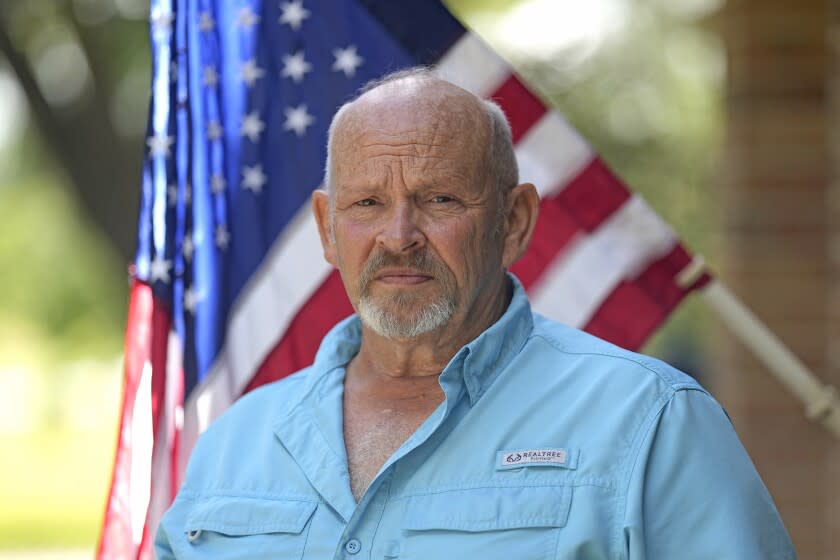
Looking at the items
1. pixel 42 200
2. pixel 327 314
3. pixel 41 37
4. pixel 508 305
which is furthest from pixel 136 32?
pixel 42 200

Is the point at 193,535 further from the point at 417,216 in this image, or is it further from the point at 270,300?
the point at 270,300

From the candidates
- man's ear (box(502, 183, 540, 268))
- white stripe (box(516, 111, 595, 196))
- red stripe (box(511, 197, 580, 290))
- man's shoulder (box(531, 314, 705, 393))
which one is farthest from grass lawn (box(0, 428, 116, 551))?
man's shoulder (box(531, 314, 705, 393))

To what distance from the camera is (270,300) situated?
13.0 ft

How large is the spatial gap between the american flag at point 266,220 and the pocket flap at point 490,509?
3.87 feet

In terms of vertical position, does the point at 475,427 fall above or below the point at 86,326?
below

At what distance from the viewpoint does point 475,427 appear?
2.91 m

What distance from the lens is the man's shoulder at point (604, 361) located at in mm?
2787

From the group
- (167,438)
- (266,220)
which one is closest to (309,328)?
(266,220)

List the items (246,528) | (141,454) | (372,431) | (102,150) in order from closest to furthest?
(246,528) < (372,431) < (141,454) < (102,150)

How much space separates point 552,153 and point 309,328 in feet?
2.90

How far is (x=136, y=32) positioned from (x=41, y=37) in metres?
0.85

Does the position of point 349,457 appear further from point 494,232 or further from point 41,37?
point 41,37

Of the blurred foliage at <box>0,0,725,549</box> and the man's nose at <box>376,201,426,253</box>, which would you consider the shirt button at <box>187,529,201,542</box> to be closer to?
the man's nose at <box>376,201,426,253</box>

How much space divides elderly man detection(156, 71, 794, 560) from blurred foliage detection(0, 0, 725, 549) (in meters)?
4.80
